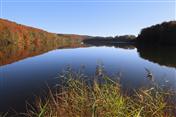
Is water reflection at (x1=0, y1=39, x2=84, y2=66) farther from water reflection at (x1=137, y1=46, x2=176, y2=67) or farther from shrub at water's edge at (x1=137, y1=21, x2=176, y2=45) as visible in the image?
shrub at water's edge at (x1=137, y1=21, x2=176, y2=45)

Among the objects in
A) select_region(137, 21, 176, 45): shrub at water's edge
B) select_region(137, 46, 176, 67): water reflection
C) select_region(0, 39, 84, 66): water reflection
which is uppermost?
select_region(137, 21, 176, 45): shrub at water's edge

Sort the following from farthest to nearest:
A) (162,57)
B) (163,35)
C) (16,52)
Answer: (163,35) < (16,52) < (162,57)

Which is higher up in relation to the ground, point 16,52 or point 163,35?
point 163,35

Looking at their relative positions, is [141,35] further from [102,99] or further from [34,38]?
[102,99]

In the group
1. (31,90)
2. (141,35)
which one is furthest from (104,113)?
(141,35)

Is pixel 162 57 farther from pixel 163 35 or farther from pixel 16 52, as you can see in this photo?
pixel 163 35

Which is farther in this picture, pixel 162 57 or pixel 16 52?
pixel 16 52

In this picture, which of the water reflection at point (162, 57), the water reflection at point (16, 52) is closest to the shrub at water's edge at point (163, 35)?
the water reflection at point (162, 57)

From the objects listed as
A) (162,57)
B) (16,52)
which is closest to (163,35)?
(162,57)

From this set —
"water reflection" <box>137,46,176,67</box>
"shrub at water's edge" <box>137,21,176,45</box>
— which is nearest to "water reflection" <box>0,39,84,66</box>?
"water reflection" <box>137,46,176,67</box>

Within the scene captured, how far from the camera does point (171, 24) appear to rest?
73938 millimetres

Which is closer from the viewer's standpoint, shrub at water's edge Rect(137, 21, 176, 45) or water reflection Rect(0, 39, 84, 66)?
water reflection Rect(0, 39, 84, 66)

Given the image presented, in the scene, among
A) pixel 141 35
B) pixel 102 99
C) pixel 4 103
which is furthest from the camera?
pixel 141 35

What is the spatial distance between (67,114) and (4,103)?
6224 millimetres
